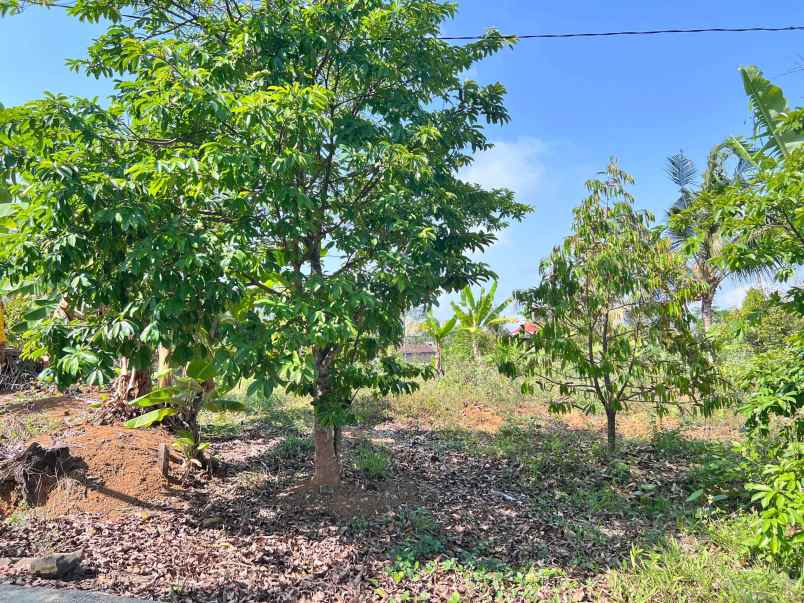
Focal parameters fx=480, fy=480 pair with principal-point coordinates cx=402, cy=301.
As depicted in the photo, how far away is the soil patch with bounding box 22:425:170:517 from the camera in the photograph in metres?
4.83

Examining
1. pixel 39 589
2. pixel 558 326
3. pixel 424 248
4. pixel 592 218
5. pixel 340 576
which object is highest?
pixel 592 218

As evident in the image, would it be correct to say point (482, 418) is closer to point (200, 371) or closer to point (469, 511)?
point (469, 511)

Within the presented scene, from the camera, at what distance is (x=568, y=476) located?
648cm

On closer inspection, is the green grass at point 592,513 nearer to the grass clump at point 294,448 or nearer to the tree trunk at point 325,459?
the grass clump at point 294,448

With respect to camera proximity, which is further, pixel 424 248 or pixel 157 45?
pixel 424 248

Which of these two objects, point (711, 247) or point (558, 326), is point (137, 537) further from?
point (711, 247)

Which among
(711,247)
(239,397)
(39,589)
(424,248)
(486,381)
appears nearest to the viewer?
(39,589)

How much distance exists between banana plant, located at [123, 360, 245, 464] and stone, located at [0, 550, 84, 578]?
1.96m

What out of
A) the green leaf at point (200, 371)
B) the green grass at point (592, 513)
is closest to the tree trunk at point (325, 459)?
the green grass at point (592, 513)

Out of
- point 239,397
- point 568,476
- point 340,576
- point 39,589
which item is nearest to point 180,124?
point 39,589

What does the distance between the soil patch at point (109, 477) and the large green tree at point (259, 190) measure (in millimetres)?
1664

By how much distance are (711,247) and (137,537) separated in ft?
53.1

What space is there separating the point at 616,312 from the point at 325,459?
444 centimetres

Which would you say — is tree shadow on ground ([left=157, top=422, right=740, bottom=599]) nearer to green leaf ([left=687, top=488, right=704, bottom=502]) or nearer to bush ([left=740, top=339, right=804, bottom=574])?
green leaf ([left=687, top=488, right=704, bottom=502])
